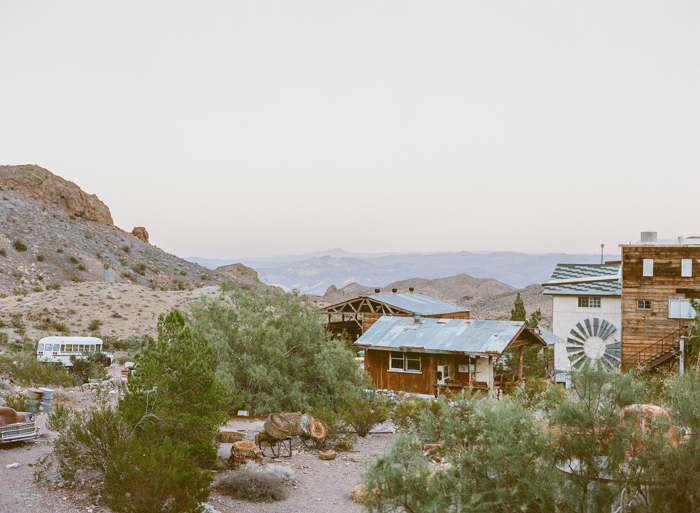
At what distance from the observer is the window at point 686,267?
2766 centimetres

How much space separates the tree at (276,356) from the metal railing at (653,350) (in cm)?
1697

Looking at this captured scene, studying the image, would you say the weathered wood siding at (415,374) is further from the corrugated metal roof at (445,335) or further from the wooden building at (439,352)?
the corrugated metal roof at (445,335)

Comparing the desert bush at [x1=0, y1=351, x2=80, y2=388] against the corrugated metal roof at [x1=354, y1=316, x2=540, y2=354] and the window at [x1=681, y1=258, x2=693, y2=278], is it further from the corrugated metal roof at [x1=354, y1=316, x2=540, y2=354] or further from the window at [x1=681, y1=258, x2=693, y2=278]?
the window at [x1=681, y1=258, x2=693, y2=278]

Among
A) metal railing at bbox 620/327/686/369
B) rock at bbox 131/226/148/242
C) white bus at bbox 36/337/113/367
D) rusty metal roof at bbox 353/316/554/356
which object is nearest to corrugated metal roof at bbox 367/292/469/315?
rusty metal roof at bbox 353/316/554/356

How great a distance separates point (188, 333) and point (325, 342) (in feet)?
33.9

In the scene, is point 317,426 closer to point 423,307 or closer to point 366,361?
point 366,361

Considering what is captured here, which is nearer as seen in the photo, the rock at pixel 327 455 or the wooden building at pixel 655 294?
the rock at pixel 327 455

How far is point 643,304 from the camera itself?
28484 mm

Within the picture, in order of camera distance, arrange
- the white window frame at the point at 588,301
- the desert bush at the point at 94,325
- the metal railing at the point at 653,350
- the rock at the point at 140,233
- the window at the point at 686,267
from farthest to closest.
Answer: the rock at the point at 140,233 < the desert bush at the point at 94,325 < the white window frame at the point at 588,301 < the window at the point at 686,267 < the metal railing at the point at 653,350

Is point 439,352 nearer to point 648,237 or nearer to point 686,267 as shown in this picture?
point 686,267

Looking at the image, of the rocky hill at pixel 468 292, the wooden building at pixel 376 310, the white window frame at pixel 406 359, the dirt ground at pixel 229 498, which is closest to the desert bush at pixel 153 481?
the dirt ground at pixel 229 498

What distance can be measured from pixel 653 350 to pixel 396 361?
15.2m

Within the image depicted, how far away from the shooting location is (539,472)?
21.3 ft

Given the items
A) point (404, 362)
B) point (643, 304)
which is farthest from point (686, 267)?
Answer: point (404, 362)
